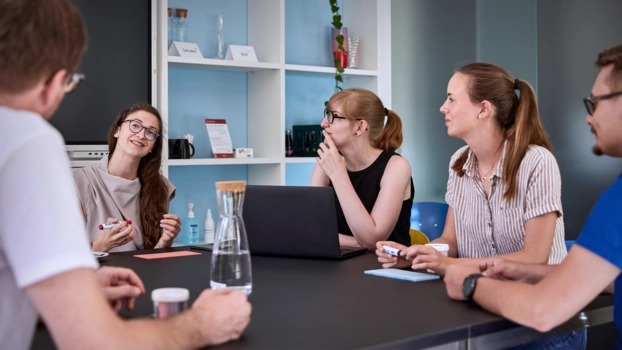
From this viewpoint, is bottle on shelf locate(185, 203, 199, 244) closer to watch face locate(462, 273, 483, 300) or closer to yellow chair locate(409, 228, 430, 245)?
yellow chair locate(409, 228, 430, 245)

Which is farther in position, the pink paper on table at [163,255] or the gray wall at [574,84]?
the gray wall at [574,84]

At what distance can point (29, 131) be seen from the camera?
0.95 metres

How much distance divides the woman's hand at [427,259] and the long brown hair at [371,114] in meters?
1.20

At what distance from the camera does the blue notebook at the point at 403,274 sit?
1817mm

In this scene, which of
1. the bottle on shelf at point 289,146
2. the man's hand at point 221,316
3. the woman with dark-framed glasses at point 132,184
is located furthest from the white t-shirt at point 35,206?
the bottle on shelf at point 289,146

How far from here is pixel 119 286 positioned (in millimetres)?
1432

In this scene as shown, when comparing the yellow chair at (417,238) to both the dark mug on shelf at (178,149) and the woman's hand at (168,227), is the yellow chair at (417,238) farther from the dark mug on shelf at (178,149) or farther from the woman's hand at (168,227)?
the dark mug on shelf at (178,149)

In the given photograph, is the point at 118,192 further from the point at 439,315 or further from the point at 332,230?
the point at 439,315

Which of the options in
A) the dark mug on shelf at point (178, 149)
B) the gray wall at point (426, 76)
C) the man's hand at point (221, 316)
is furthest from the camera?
the gray wall at point (426, 76)

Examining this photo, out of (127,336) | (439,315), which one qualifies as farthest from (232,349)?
(439,315)

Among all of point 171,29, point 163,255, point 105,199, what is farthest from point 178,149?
point 163,255

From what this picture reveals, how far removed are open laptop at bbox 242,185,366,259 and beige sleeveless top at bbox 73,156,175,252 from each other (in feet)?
2.51

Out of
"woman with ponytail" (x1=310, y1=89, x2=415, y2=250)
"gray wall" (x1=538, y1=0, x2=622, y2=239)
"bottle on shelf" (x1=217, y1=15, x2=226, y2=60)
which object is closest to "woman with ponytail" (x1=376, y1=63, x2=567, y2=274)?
"woman with ponytail" (x1=310, y1=89, x2=415, y2=250)

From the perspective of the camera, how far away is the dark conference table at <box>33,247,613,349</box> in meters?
1.26
